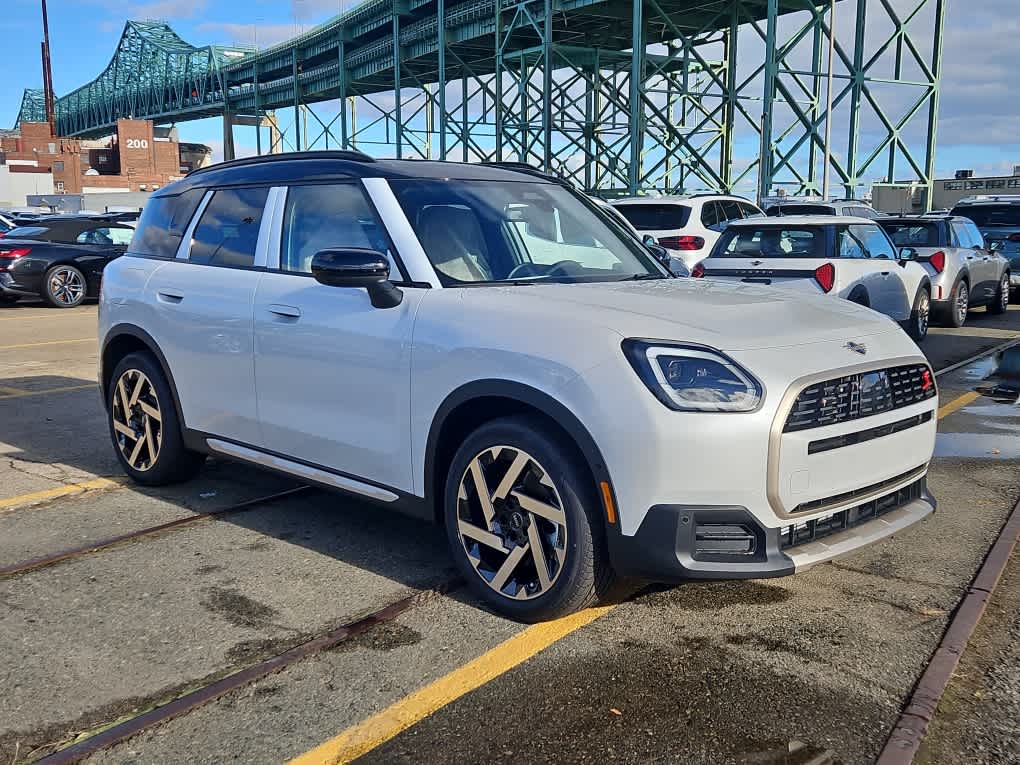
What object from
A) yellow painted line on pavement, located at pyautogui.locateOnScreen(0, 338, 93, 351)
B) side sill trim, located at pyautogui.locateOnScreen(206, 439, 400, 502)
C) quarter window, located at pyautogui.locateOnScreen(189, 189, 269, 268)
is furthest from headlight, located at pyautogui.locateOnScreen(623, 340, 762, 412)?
yellow painted line on pavement, located at pyautogui.locateOnScreen(0, 338, 93, 351)

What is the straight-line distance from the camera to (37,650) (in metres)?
3.41

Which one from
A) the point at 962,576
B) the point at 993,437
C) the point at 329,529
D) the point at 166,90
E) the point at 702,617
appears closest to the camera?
the point at 702,617

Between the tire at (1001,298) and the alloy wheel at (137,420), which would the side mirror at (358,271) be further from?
the tire at (1001,298)

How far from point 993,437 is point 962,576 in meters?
3.14

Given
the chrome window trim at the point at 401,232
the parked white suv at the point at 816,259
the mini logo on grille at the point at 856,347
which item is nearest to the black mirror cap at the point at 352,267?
the chrome window trim at the point at 401,232

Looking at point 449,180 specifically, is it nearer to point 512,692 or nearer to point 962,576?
point 512,692

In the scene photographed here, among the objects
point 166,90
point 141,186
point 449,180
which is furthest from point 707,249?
point 166,90

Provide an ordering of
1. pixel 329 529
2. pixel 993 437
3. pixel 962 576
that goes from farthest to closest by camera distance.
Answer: pixel 993 437 → pixel 329 529 → pixel 962 576

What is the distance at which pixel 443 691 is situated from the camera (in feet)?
10.2

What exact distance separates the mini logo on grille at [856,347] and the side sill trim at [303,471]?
188 centimetres

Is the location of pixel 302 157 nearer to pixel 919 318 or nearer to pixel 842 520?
pixel 842 520

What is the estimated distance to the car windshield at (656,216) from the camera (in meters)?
13.9

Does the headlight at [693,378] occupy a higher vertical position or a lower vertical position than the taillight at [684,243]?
lower

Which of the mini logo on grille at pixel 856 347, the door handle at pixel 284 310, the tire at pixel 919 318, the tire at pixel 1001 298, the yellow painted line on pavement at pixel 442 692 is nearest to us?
the yellow painted line on pavement at pixel 442 692
